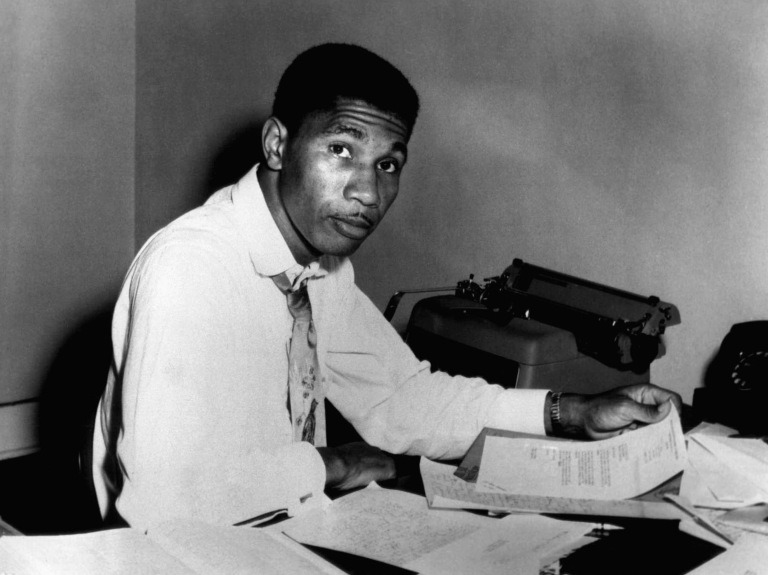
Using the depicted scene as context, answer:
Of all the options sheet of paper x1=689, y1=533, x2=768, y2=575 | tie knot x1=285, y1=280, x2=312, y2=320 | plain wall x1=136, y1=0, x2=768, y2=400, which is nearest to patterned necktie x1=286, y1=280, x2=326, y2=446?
tie knot x1=285, y1=280, x2=312, y2=320

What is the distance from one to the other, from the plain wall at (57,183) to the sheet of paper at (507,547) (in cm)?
284

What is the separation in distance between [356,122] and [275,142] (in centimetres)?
18

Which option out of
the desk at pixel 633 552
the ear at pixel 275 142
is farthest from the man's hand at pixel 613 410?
the ear at pixel 275 142

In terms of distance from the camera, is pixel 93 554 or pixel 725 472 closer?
pixel 93 554

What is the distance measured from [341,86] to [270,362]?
50cm

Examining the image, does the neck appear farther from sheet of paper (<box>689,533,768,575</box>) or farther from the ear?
sheet of paper (<box>689,533,768,575</box>)

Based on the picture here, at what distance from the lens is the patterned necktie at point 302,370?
143 centimetres

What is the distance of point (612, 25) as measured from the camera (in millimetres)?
2082

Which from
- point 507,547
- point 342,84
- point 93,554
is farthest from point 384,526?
point 342,84

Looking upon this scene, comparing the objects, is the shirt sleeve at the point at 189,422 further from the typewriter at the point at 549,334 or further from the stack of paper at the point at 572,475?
the typewriter at the point at 549,334

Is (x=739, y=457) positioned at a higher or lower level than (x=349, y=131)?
lower

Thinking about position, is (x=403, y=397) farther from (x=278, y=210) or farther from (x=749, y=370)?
(x=749, y=370)

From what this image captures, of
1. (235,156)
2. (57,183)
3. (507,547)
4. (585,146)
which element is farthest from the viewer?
(57,183)

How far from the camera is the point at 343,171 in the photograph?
1393 millimetres
